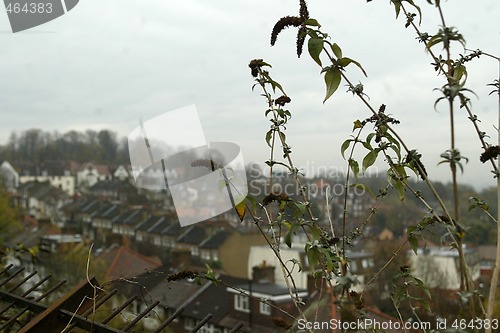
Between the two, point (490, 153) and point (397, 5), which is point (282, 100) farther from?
point (490, 153)

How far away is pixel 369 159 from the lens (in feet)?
2.60

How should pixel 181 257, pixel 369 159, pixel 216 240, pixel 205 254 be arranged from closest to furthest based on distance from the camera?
pixel 369 159, pixel 181 257, pixel 216 240, pixel 205 254

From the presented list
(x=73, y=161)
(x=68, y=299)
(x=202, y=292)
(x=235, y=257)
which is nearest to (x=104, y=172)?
(x=73, y=161)

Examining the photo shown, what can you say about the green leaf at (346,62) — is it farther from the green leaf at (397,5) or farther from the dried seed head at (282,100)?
the dried seed head at (282,100)

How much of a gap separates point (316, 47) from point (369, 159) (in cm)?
19

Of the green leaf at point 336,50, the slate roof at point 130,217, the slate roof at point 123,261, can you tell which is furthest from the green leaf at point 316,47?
the slate roof at point 130,217

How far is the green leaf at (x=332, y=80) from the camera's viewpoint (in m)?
0.70

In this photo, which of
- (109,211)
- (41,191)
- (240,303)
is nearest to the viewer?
(240,303)

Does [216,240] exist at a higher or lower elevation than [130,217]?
lower

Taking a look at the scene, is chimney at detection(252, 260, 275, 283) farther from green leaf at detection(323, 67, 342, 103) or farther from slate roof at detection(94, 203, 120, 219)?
green leaf at detection(323, 67, 342, 103)

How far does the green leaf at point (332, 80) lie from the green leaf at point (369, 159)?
136mm

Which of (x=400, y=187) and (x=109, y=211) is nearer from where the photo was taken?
(x=400, y=187)

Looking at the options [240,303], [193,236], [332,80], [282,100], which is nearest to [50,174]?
[193,236]

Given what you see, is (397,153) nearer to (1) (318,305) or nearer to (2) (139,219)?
(1) (318,305)
